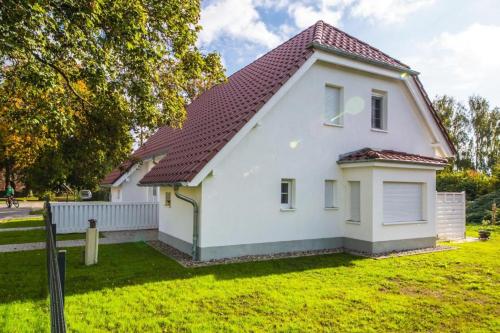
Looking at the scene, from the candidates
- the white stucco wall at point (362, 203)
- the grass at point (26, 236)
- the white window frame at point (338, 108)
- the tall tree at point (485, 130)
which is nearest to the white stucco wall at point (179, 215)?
the grass at point (26, 236)

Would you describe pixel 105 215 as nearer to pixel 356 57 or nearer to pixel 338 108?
pixel 338 108

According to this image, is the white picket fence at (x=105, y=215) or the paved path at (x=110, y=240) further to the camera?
the white picket fence at (x=105, y=215)

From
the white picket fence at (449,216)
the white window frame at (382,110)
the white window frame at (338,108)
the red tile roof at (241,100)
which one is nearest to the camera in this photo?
the red tile roof at (241,100)

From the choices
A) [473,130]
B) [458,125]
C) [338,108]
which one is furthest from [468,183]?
[473,130]

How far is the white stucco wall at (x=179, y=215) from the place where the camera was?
32.0ft

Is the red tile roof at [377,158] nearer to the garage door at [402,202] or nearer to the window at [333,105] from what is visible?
the garage door at [402,202]

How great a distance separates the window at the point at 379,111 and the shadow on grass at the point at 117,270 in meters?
5.27

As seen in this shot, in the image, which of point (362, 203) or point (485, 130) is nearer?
point (362, 203)

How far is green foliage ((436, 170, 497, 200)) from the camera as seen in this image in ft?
77.7

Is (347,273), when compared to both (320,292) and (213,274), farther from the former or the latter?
(213,274)

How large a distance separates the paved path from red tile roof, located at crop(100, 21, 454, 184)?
232 centimetres

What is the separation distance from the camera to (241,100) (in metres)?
11.6

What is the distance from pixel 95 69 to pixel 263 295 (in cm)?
548

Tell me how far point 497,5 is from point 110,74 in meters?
9.61
